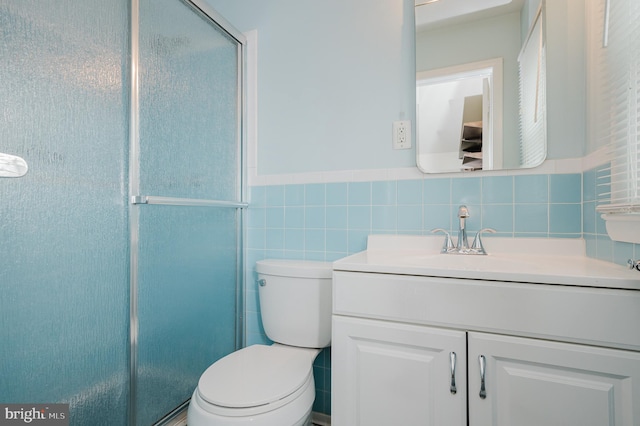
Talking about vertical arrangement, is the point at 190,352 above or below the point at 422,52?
below

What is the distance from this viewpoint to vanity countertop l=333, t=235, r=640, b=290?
2.55 feet

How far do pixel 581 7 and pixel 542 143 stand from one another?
51cm

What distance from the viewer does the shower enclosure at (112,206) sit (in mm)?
831

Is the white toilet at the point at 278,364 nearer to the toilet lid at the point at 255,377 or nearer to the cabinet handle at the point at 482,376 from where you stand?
the toilet lid at the point at 255,377

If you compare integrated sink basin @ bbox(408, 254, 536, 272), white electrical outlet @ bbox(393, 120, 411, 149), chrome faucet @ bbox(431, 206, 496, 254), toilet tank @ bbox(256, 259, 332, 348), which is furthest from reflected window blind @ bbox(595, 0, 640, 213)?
toilet tank @ bbox(256, 259, 332, 348)

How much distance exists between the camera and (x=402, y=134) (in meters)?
1.39

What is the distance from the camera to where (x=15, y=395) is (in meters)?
0.83

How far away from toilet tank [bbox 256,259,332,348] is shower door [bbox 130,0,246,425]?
288mm

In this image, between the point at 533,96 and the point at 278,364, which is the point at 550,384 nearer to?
the point at 278,364

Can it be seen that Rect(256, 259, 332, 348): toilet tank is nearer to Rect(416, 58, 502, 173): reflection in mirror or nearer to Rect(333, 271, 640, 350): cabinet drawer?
Rect(333, 271, 640, 350): cabinet drawer

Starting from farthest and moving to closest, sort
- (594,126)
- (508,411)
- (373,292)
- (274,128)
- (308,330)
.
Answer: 1. (274,128)
2. (308,330)
3. (594,126)
4. (373,292)
5. (508,411)

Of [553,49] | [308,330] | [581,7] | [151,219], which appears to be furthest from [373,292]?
[581,7]

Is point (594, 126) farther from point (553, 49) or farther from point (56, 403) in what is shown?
point (56, 403)

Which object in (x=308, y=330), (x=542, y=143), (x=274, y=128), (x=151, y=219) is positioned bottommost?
(x=308, y=330)
